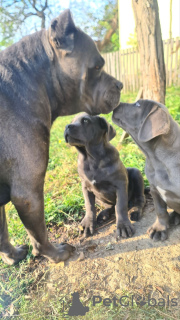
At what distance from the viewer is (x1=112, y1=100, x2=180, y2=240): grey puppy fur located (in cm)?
243

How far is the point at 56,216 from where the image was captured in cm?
348

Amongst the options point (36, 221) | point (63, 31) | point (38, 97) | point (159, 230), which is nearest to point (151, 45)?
point (63, 31)

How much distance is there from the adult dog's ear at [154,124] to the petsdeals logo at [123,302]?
1441 mm

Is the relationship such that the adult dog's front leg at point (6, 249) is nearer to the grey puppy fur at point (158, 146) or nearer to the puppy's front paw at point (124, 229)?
the puppy's front paw at point (124, 229)

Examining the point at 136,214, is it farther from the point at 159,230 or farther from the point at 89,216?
the point at 89,216

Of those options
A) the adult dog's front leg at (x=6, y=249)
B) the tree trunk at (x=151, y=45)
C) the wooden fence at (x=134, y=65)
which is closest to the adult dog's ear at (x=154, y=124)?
the adult dog's front leg at (x=6, y=249)

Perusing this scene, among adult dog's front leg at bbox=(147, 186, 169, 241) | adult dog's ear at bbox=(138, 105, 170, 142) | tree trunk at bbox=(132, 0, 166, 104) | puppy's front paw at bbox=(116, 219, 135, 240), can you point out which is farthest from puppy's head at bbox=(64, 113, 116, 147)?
tree trunk at bbox=(132, 0, 166, 104)

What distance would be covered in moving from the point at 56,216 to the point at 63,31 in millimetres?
2338

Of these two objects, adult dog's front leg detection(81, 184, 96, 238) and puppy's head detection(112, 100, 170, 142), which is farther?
adult dog's front leg detection(81, 184, 96, 238)

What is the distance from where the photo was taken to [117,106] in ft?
9.21

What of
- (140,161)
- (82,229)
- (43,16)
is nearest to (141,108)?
(82,229)

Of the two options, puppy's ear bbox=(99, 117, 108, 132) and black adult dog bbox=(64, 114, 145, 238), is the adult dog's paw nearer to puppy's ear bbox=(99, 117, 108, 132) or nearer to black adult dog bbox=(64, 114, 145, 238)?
black adult dog bbox=(64, 114, 145, 238)

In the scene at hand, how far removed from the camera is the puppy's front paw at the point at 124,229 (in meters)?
2.90

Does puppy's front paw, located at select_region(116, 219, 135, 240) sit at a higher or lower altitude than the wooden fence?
lower
